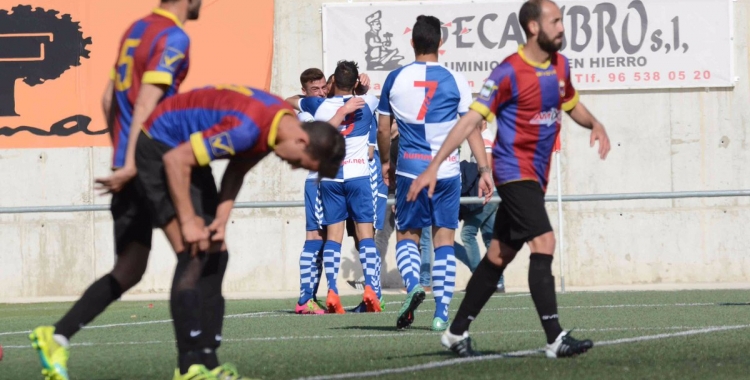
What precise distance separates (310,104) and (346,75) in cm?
42

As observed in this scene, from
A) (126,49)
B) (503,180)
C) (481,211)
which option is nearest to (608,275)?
(481,211)

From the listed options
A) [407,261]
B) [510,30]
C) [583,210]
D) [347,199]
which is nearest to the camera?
[407,261]

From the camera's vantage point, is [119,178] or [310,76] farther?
[310,76]

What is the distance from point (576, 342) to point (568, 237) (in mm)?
9670

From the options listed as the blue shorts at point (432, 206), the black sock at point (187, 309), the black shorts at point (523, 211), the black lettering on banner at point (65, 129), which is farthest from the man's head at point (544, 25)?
the black lettering on banner at point (65, 129)

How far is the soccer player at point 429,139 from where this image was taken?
7.90 metres

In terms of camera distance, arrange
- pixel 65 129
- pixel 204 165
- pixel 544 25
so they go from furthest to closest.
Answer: pixel 65 129, pixel 544 25, pixel 204 165

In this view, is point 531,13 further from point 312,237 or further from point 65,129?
point 65,129

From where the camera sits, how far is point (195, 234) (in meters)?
4.73

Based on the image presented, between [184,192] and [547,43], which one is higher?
[547,43]

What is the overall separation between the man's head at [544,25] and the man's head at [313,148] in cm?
171

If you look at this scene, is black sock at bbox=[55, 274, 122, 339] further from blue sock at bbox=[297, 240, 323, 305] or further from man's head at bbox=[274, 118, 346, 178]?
blue sock at bbox=[297, 240, 323, 305]

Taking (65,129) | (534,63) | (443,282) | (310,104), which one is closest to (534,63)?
(534,63)

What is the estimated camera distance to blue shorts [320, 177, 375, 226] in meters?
10.2
